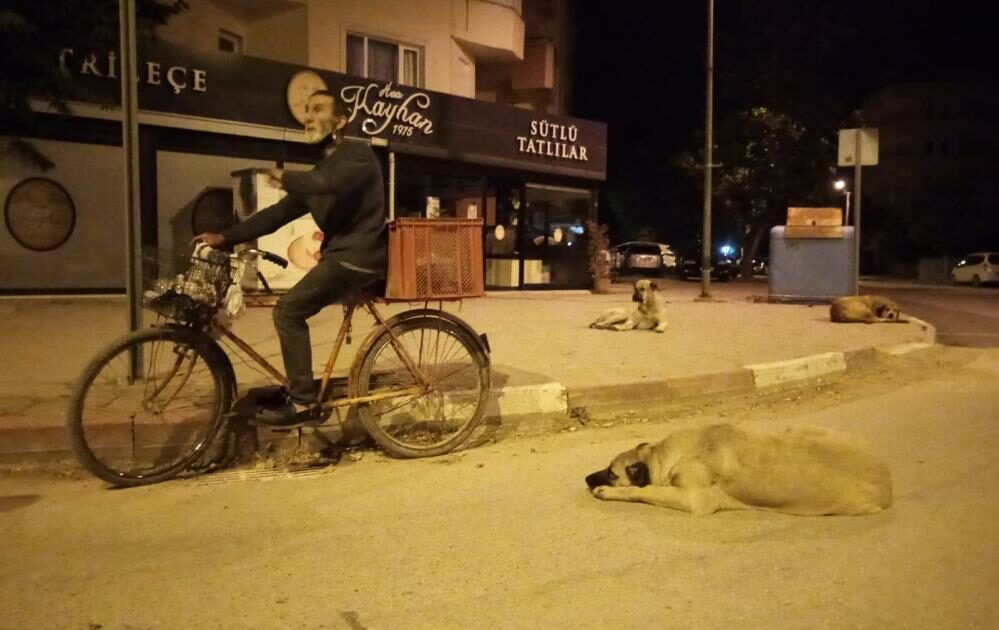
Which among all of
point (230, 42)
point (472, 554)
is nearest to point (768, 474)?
point (472, 554)

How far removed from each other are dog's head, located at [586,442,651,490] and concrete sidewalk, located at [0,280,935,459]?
1.89 meters

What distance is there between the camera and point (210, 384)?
5.34m

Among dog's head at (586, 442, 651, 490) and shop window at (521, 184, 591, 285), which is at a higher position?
shop window at (521, 184, 591, 285)

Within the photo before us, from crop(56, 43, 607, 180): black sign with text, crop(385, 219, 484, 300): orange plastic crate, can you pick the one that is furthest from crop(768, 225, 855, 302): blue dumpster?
crop(385, 219, 484, 300): orange plastic crate

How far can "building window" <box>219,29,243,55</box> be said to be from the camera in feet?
53.5

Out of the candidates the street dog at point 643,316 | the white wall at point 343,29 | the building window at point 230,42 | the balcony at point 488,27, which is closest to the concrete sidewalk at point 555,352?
the street dog at point 643,316

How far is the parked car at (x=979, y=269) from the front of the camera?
36.1 metres

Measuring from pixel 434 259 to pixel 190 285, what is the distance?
1530 millimetres

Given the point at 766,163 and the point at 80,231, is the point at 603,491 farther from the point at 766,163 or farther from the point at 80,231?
the point at 766,163

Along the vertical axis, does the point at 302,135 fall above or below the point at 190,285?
above

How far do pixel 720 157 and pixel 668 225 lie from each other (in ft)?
42.8

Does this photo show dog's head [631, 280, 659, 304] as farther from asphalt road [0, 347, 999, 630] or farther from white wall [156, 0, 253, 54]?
white wall [156, 0, 253, 54]

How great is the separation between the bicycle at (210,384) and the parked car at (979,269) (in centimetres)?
3664

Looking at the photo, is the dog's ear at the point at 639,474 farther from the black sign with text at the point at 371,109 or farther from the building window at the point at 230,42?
the building window at the point at 230,42
